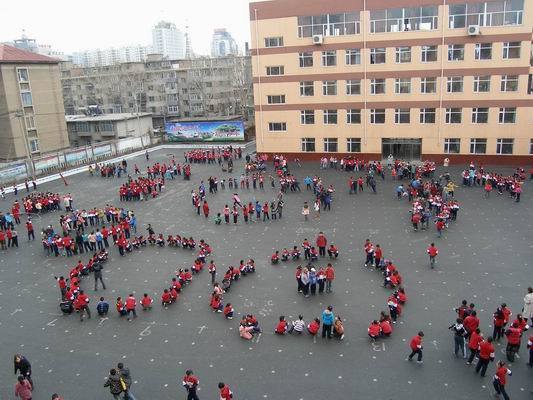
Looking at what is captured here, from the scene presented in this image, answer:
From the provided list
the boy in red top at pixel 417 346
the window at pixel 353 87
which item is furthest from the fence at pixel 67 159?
the boy in red top at pixel 417 346

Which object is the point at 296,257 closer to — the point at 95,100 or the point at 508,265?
the point at 508,265

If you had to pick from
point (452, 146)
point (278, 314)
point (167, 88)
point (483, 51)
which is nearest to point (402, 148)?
point (452, 146)

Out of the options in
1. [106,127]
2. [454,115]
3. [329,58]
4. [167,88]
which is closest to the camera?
[454,115]

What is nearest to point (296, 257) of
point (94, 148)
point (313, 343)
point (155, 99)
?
point (313, 343)

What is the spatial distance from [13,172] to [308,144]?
81.6 feet

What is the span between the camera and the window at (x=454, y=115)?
37.0 metres

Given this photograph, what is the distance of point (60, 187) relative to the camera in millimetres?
36938

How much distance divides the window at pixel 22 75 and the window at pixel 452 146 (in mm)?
43662

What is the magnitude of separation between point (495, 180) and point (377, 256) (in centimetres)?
1519

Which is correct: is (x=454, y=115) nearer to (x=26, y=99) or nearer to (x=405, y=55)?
(x=405, y=55)

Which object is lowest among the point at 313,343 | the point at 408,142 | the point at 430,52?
the point at 313,343

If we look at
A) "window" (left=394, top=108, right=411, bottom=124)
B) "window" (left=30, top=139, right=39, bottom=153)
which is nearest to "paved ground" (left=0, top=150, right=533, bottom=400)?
"window" (left=394, top=108, right=411, bottom=124)

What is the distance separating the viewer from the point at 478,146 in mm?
37250

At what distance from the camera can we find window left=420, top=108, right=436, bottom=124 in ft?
124
